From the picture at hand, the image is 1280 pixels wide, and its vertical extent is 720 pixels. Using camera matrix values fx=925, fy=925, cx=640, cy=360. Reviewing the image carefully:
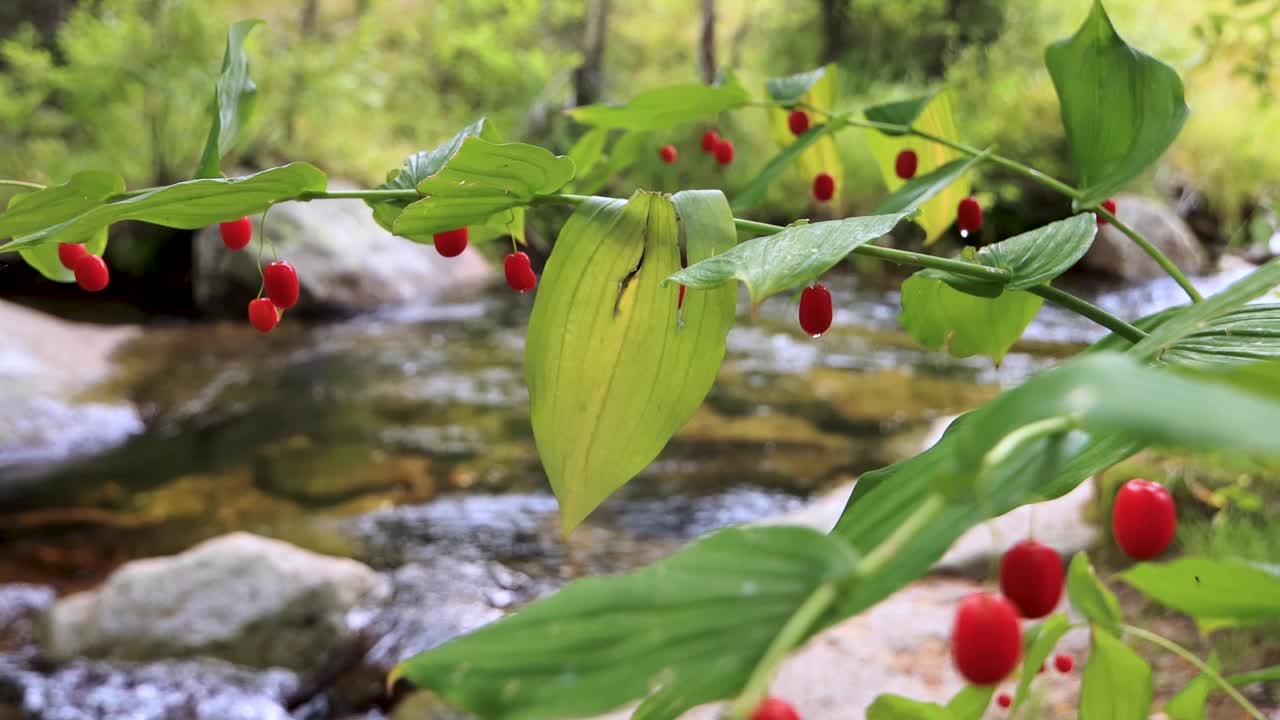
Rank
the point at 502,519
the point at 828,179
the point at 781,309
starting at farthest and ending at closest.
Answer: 1. the point at 781,309
2. the point at 502,519
3. the point at 828,179

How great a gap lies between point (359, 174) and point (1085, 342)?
4.34 m

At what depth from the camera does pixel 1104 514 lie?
1659 mm

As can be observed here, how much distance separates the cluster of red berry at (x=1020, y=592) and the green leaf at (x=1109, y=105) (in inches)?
9.3

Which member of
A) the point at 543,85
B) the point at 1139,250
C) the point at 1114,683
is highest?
the point at 543,85

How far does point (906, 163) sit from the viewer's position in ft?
2.40

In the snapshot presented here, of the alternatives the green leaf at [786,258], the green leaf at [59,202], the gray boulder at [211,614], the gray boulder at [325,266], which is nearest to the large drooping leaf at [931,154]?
the green leaf at [786,258]

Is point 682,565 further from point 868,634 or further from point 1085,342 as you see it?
point 1085,342

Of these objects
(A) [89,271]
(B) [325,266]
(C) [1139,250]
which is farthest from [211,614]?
(C) [1139,250]

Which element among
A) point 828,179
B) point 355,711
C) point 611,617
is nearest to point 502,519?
point 355,711

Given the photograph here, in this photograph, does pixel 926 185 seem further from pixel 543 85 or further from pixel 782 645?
pixel 543 85

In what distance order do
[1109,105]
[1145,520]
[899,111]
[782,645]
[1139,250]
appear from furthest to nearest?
[1139,250]
[899,111]
[1109,105]
[1145,520]
[782,645]

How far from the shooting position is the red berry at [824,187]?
76 centimetres

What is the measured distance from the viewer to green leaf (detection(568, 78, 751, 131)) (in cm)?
55

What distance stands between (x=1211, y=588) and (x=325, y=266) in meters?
4.74
